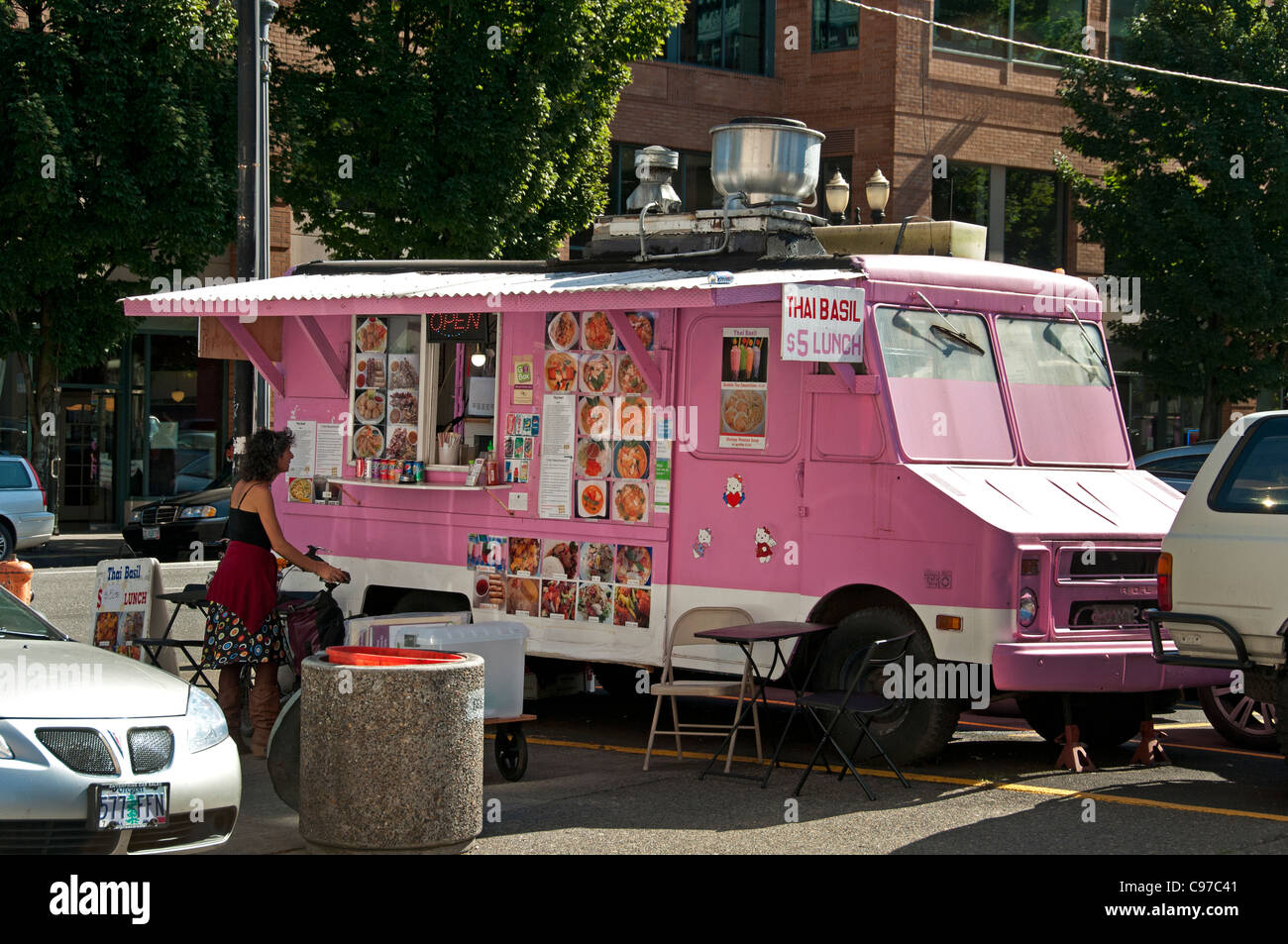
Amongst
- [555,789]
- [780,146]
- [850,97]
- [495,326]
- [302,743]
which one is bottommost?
[555,789]

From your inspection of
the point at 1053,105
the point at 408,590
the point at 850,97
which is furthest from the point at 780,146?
the point at 1053,105

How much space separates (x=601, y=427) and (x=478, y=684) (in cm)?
361

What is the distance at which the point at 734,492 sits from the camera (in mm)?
9625

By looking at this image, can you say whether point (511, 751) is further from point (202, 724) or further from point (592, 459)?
point (202, 724)

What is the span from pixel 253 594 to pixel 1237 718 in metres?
6.13

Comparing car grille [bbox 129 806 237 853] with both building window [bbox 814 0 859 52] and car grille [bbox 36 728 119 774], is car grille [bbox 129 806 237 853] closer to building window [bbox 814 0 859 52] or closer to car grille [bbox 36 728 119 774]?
car grille [bbox 36 728 119 774]

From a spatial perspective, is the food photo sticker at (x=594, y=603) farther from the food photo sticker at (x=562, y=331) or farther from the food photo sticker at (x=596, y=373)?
the food photo sticker at (x=562, y=331)

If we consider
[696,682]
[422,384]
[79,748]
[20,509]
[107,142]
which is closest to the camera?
[79,748]

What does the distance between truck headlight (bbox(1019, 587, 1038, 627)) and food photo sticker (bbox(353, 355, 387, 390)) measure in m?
4.88

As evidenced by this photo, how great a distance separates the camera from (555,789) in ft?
28.2

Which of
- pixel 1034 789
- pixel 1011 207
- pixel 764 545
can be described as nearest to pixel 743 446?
pixel 764 545

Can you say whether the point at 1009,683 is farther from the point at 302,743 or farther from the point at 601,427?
the point at 302,743

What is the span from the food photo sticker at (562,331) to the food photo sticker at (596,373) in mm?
150

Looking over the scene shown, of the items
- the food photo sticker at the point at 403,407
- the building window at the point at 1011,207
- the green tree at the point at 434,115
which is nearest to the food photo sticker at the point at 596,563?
the food photo sticker at the point at 403,407
